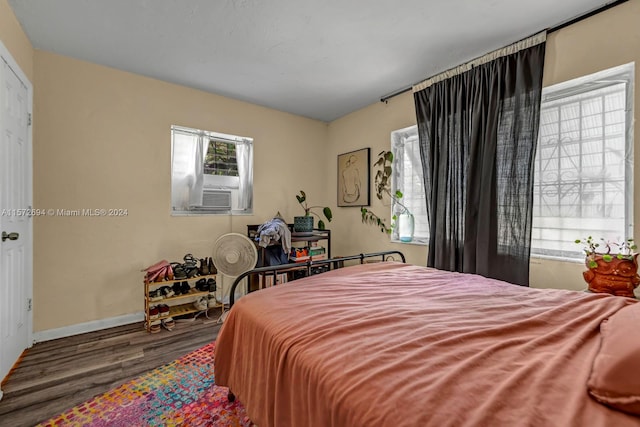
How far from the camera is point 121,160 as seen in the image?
2689 millimetres

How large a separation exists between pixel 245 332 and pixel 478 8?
2.45 m

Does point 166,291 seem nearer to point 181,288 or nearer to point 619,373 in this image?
point 181,288

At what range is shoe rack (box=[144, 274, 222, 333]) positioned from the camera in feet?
8.39

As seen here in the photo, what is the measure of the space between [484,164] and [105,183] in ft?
11.3

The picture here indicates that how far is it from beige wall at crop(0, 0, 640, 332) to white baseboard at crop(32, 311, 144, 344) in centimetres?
4

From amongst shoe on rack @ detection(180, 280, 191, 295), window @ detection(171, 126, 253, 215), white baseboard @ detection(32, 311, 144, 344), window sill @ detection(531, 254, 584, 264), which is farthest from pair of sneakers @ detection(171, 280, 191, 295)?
window sill @ detection(531, 254, 584, 264)

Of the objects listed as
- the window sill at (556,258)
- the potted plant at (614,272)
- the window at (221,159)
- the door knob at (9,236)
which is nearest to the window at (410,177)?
the window sill at (556,258)

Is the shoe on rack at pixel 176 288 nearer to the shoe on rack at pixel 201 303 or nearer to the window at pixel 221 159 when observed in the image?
the shoe on rack at pixel 201 303

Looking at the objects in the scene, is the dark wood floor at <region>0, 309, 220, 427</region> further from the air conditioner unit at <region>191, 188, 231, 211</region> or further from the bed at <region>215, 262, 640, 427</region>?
the air conditioner unit at <region>191, 188, 231, 211</region>

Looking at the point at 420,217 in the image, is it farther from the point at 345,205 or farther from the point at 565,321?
the point at 565,321

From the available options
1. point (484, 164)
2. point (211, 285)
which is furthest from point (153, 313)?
point (484, 164)

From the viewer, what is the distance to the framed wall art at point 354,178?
3.58 m

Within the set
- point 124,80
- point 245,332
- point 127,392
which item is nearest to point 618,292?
point 245,332

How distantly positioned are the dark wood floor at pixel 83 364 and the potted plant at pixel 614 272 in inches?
111
